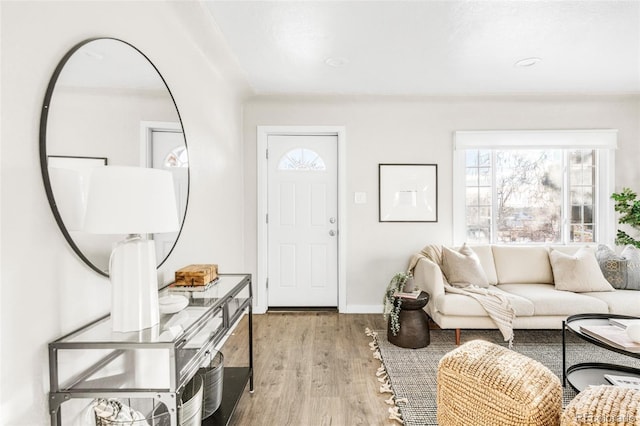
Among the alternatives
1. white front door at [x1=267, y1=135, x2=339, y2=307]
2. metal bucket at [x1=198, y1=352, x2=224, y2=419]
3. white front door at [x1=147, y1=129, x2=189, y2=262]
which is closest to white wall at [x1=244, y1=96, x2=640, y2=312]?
white front door at [x1=267, y1=135, x2=339, y2=307]

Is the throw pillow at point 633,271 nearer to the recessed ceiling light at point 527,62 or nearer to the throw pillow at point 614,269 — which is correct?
the throw pillow at point 614,269

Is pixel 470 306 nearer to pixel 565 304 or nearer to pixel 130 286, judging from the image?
pixel 565 304

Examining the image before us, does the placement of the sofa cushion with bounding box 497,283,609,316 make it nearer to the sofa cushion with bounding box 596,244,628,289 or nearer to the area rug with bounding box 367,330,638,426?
the area rug with bounding box 367,330,638,426

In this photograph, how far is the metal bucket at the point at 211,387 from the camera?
71.2 inches

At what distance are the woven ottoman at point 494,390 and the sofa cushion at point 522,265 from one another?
2191 mm

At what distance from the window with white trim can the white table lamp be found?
3.42m

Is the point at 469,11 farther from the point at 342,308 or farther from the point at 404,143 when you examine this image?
the point at 342,308

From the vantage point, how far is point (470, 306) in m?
2.94

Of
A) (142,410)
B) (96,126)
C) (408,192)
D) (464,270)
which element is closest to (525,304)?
(464,270)

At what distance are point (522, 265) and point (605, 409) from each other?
2.83 metres

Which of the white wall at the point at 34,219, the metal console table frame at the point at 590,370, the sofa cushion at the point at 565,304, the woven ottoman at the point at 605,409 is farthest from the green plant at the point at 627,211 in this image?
the white wall at the point at 34,219

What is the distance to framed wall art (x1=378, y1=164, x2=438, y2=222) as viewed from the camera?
3.91 m

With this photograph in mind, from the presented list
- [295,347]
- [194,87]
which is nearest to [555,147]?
[295,347]

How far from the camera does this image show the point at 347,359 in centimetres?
276
